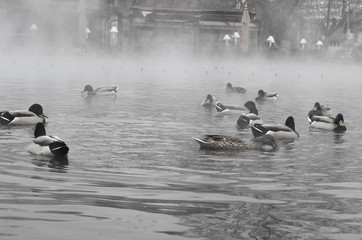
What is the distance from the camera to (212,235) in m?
9.54

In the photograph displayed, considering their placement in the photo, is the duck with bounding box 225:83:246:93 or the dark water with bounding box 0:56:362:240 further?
the duck with bounding box 225:83:246:93

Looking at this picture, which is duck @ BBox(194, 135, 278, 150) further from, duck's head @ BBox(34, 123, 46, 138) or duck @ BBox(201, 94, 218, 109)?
duck @ BBox(201, 94, 218, 109)

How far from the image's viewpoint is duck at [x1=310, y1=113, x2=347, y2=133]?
71.7 ft

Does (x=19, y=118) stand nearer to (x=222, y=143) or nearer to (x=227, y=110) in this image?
(x=222, y=143)

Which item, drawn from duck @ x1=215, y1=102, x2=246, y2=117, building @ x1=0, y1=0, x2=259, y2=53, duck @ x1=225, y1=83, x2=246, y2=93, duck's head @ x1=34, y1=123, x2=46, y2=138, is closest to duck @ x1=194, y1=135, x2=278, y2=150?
duck's head @ x1=34, y1=123, x2=46, y2=138

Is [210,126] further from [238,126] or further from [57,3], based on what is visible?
[57,3]

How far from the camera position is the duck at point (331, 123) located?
71.7ft

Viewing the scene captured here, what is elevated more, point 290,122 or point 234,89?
point 290,122

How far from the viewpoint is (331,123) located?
22172 mm

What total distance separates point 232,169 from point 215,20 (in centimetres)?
6969

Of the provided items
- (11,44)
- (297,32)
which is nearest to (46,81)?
(11,44)

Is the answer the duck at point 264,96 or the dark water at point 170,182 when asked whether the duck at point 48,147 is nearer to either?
the dark water at point 170,182

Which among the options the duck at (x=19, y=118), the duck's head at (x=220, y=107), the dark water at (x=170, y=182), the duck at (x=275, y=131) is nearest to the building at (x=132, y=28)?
the duck's head at (x=220, y=107)

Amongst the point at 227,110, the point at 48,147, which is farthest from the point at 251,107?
the point at 48,147
